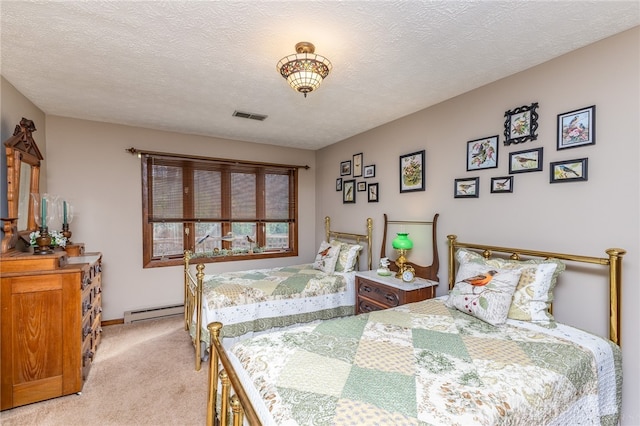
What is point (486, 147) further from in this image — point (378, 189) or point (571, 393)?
point (571, 393)

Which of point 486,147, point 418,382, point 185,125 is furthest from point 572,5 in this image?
point 185,125

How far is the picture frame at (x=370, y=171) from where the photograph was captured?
3.96 metres

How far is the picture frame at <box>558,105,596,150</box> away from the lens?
6.54ft

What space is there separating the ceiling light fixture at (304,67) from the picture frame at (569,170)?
1804 mm

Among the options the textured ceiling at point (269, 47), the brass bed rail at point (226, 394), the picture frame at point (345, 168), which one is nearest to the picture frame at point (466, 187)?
the textured ceiling at point (269, 47)

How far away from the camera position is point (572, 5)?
1627 millimetres

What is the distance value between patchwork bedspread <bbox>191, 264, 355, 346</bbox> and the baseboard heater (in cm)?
109

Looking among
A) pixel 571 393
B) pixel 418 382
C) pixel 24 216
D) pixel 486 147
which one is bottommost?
pixel 571 393

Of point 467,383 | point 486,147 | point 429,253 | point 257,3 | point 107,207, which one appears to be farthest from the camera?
point 107,207

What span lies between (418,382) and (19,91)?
3.97m

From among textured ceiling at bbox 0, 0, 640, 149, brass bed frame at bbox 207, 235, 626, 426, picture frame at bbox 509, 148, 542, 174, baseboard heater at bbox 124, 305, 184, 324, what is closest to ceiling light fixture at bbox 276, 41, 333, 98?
textured ceiling at bbox 0, 0, 640, 149

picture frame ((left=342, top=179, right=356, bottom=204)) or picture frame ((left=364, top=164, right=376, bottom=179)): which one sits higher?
picture frame ((left=364, top=164, right=376, bottom=179))

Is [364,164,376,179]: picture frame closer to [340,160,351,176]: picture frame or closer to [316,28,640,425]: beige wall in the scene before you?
[340,160,351,176]: picture frame

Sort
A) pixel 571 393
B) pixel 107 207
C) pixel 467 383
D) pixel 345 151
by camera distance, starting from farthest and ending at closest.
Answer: pixel 345 151 < pixel 107 207 < pixel 571 393 < pixel 467 383
